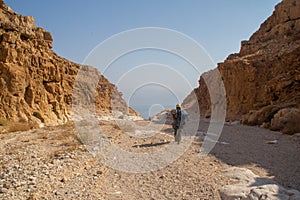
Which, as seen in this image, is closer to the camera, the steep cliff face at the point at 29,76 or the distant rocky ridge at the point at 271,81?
the distant rocky ridge at the point at 271,81

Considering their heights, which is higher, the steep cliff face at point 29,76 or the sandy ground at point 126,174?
the steep cliff face at point 29,76

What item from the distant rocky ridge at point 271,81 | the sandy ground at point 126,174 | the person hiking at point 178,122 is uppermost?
the distant rocky ridge at point 271,81

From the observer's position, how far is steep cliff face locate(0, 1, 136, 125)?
14938 mm

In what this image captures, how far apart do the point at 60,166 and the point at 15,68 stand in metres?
13.5

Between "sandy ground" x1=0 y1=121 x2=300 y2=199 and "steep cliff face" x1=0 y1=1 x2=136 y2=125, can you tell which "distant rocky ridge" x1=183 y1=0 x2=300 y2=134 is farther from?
"steep cliff face" x1=0 y1=1 x2=136 y2=125

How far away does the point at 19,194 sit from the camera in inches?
145

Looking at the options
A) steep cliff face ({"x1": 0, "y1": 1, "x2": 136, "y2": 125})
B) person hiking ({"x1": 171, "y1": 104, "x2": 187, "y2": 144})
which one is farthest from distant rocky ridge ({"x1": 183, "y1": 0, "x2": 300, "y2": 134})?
steep cliff face ({"x1": 0, "y1": 1, "x2": 136, "y2": 125})

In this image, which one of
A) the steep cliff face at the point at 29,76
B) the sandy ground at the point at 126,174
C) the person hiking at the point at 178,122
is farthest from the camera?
the steep cliff face at the point at 29,76

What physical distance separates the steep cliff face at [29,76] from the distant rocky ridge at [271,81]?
608 inches

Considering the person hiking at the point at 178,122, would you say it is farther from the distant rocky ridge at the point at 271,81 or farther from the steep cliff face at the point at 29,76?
the steep cliff face at the point at 29,76

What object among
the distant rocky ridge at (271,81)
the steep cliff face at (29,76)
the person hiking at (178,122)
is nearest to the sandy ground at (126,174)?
the person hiking at (178,122)

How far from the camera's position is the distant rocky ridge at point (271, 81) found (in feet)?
42.2

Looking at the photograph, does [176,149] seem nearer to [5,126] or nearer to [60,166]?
[60,166]

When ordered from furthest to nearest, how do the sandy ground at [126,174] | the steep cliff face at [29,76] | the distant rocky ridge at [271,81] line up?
1. the steep cliff face at [29,76]
2. the distant rocky ridge at [271,81]
3. the sandy ground at [126,174]
